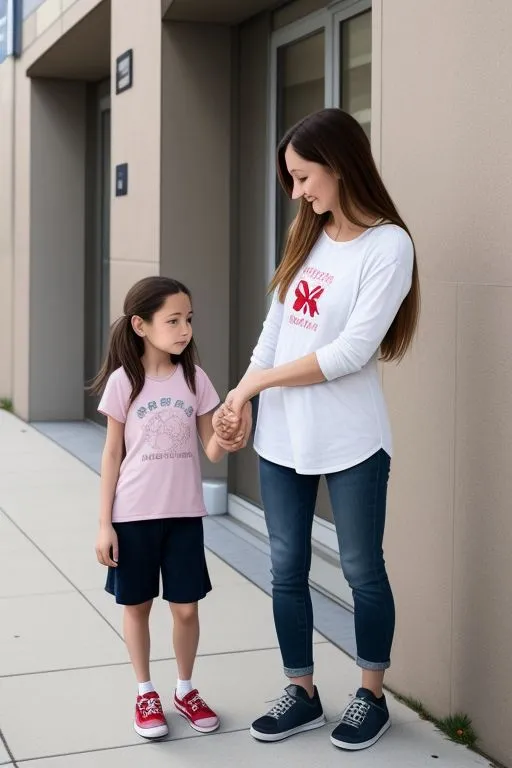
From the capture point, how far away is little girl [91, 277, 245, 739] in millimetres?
3674

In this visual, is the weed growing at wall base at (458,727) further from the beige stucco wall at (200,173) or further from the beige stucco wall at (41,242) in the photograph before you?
the beige stucco wall at (41,242)

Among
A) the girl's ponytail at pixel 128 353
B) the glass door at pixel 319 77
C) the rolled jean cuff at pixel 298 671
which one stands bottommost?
the rolled jean cuff at pixel 298 671

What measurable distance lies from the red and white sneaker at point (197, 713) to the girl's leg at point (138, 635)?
0.17 metres

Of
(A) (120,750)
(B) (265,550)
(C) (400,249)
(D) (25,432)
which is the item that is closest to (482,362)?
(C) (400,249)

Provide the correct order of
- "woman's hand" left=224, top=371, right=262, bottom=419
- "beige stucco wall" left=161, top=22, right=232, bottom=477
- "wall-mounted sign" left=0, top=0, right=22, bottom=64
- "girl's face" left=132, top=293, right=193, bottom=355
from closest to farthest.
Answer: "woman's hand" left=224, top=371, right=262, bottom=419 → "girl's face" left=132, top=293, right=193, bottom=355 → "beige stucco wall" left=161, top=22, right=232, bottom=477 → "wall-mounted sign" left=0, top=0, right=22, bottom=64

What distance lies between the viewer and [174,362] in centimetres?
380

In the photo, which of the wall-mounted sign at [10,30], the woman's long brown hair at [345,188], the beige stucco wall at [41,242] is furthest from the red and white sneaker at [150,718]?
the wall-mounted sign at [10,30]

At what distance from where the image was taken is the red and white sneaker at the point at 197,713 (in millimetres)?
3824

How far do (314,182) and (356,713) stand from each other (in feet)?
Answer: 5.31

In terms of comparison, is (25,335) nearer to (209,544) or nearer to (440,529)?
(209,544)

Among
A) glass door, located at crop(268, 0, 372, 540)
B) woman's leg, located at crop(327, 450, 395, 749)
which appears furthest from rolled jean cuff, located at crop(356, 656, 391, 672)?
glass door, located at crop(268, 0, 372, 540)

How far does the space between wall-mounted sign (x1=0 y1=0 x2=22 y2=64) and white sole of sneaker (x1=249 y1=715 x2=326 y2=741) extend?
893 cm

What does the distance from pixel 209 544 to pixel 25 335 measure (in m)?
5.35

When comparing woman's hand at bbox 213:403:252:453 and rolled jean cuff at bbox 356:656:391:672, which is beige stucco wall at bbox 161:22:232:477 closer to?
woman's hand at bbox 213:403:252:453
